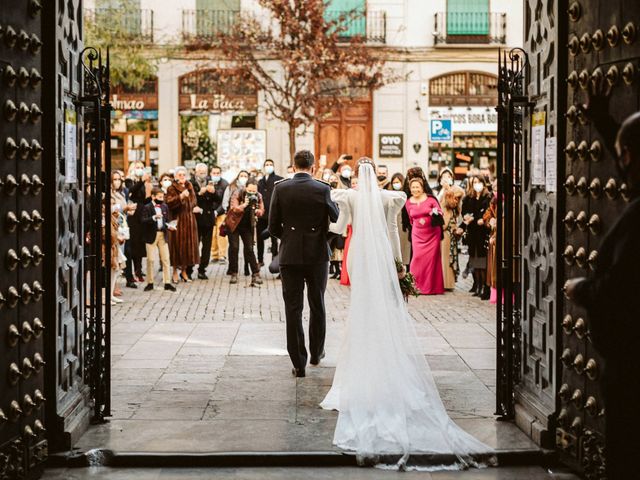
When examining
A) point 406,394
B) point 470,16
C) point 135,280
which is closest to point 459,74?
point 470,16

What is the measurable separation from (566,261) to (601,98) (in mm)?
1584

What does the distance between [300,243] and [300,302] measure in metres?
0.55

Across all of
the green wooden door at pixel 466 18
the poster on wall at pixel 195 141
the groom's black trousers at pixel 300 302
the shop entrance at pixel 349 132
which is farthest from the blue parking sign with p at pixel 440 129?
the groom's black trousers at pixel 300 302

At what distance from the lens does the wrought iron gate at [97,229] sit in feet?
24.5

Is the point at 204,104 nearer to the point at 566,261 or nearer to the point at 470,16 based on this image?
the point at 470,16

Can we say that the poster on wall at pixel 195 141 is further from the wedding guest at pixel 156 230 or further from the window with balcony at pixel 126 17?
the wedding guest at pixel 156 230

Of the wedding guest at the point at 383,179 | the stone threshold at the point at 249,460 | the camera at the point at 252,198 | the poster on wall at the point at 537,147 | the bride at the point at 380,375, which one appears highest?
the poster on wall at the point at 537,147

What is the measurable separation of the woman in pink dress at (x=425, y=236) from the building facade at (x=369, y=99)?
17088mm

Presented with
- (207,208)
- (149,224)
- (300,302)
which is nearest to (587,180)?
(300,302)

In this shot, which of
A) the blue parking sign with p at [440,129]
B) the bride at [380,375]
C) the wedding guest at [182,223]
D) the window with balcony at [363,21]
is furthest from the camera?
the window with balcony at [363,21]

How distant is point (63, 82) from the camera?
694 centimetres

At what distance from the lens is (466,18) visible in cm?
3425

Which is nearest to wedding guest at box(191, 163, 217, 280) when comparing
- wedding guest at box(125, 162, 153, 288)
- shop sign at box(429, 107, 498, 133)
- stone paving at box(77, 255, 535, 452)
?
wedding guest at box(125, 162, 153, 288)

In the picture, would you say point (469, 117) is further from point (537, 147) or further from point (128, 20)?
point (537, 147)
